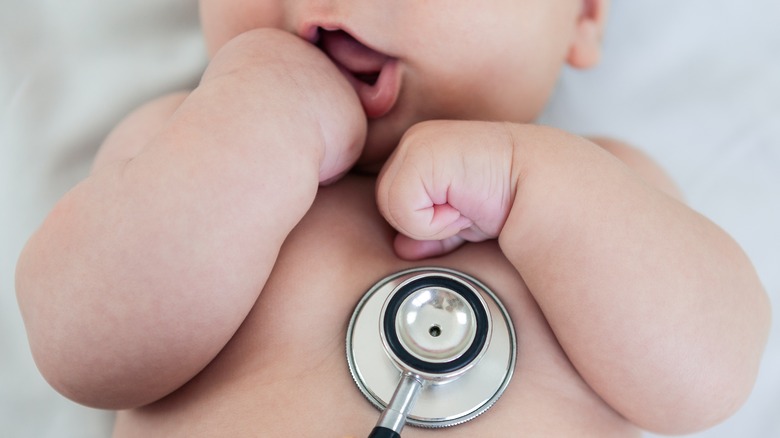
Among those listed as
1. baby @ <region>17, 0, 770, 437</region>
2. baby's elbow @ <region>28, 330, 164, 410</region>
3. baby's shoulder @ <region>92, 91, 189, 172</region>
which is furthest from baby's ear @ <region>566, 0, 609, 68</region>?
baby's elbow @ <region>28, 330, 164, 410</region>

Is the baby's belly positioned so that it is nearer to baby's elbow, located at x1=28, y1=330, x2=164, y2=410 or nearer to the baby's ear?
baby's elbow, located at x1=28, y1=330, x2=164, y2=410

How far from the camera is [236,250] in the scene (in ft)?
2.54

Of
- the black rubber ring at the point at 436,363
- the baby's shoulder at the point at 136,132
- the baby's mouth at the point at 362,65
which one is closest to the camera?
the black rubber ring at the point at 436,363

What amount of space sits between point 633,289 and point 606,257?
4 cm

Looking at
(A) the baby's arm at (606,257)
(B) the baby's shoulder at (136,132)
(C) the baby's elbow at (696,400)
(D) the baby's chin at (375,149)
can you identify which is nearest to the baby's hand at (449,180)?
(A) the baby's arm at (606,257)

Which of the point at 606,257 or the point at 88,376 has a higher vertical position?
the point at 606,257

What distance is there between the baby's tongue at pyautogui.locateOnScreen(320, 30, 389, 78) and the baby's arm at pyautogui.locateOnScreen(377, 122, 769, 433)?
151mm

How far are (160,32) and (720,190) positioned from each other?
102 centimetres

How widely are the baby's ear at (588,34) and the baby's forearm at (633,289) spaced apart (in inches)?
14.1

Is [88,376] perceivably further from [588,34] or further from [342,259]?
[588,34]

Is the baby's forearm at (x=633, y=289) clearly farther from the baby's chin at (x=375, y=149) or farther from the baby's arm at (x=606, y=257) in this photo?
the baby's chin at (x=375, y=149)

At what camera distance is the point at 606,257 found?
0.81 metres

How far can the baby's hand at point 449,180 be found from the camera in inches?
32.8

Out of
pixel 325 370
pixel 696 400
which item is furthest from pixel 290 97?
pixel 696 400
